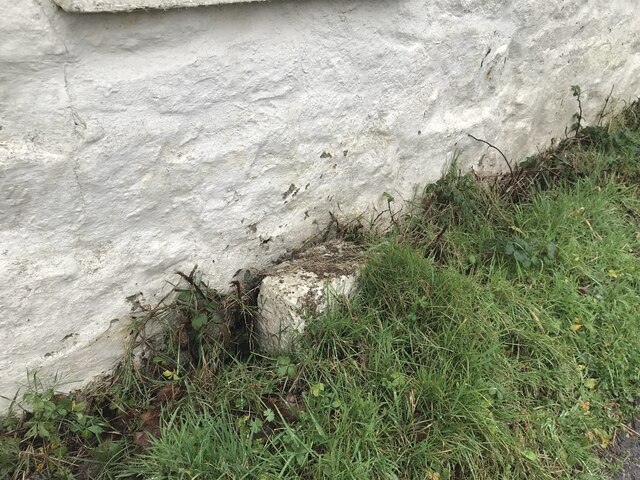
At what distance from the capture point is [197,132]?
191cm

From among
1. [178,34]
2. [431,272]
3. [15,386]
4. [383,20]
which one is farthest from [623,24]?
[15,386]

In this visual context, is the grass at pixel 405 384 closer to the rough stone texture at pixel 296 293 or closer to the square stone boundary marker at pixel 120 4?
the rough stone texture at pixel 296 293

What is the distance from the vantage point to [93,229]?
1808 mm

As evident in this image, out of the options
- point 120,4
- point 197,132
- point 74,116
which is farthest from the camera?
point 197,132

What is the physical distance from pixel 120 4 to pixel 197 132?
0.48 meters

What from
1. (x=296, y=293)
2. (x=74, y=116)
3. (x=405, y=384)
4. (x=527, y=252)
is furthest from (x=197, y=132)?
(x=527, y=252)

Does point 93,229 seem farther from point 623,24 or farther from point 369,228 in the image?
point 623,24

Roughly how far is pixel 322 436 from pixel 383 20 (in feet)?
5.22

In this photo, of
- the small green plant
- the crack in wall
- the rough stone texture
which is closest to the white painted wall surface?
the crack in wall

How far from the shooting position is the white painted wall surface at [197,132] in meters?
1.61

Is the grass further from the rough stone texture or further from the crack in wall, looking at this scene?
the crack in wall

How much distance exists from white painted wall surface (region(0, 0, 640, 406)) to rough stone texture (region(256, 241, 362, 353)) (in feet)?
0.55

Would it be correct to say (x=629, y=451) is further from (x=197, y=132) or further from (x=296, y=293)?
(x=197, y=132)

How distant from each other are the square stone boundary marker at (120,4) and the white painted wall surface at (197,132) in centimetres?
6
